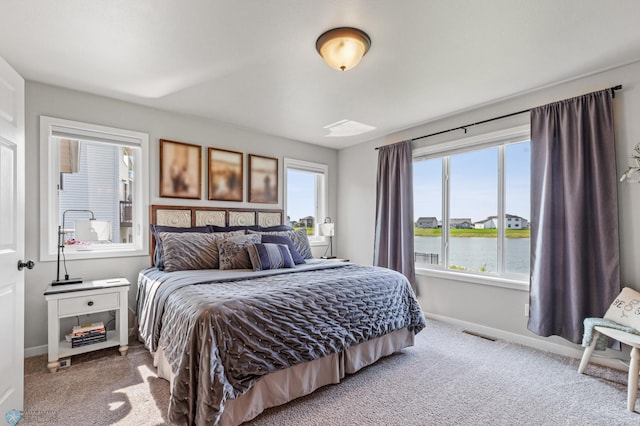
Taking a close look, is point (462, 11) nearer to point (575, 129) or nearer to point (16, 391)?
point (575, 129)

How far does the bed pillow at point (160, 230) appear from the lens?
306 cm

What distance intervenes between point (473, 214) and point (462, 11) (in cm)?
231

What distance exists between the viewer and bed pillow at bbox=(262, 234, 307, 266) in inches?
131

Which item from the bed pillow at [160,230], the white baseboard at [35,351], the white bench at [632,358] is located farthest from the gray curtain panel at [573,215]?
the white baseboard at [35,351]

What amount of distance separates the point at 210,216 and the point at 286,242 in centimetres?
110

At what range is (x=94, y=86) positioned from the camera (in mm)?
2867

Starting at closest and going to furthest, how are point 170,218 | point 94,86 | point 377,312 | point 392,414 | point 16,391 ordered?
point 16,391 < point 392,414 < point 377,312 < point 94,86 < point 170,218

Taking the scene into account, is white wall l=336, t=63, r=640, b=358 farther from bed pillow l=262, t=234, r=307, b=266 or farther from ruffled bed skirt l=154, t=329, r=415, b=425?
bed pillow l=262, t=234, r=307, b=266

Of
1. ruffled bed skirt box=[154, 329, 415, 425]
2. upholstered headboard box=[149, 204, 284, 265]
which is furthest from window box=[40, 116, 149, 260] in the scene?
ruffled bed skirt box=[154, 329, 415, 425]

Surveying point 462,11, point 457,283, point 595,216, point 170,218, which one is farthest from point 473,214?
point 170,218

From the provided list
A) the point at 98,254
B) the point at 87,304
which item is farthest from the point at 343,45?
the point at 98,254

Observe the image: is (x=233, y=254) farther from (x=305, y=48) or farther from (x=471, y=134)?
(x=471, y=134)

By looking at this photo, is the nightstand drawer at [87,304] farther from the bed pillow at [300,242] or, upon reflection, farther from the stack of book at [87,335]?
the bed pillow at [300,242]

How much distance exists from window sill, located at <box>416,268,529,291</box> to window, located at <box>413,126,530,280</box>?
0.08 m
